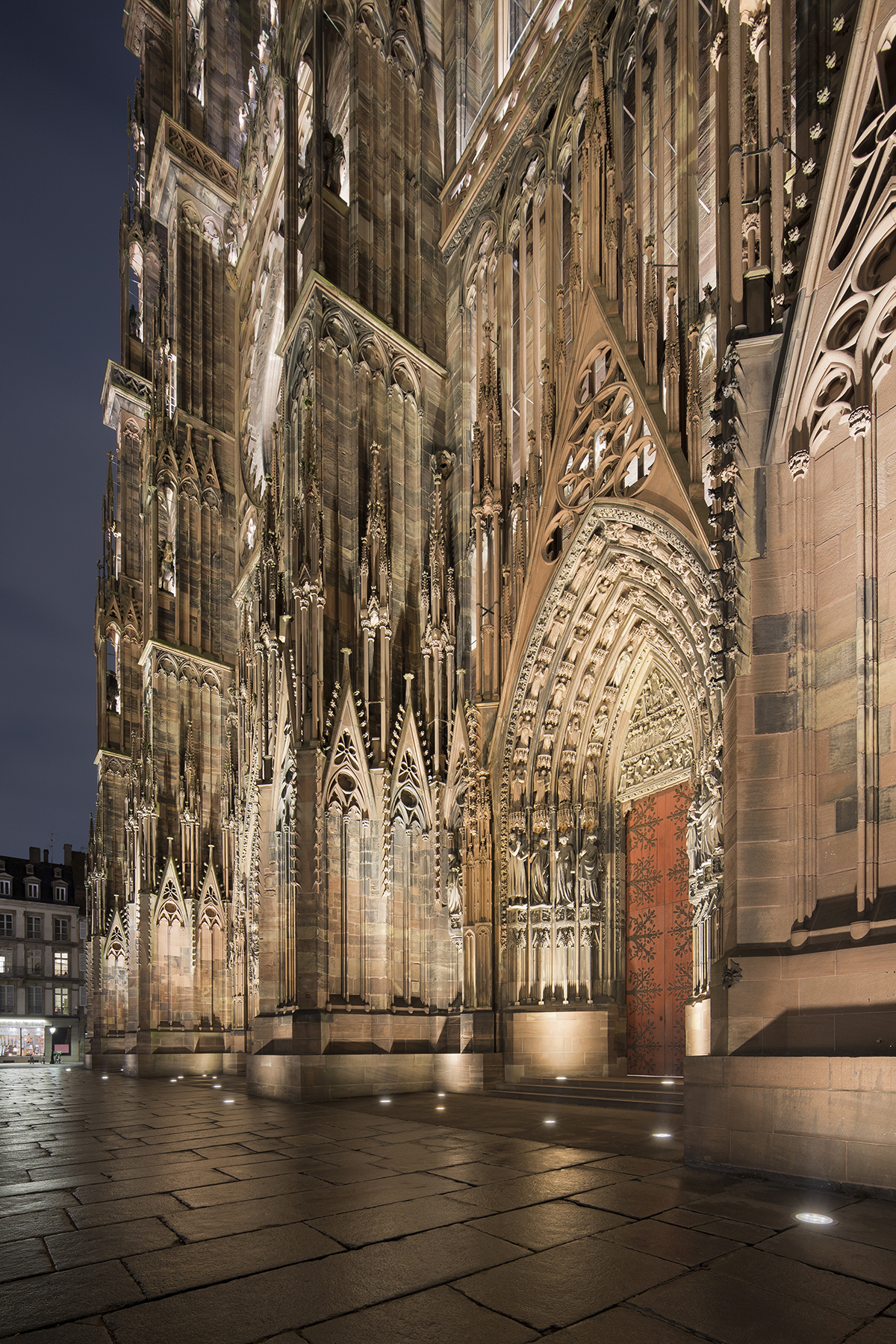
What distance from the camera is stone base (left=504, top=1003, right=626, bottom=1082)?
39.0 ft

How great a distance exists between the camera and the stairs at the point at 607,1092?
9.39m

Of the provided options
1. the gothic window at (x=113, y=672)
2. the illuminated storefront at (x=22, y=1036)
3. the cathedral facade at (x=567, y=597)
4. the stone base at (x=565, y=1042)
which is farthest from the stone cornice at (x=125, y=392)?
the illuminated storefront at (x=22, y=1036)

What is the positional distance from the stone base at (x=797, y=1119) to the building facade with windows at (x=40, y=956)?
48716 millimetres

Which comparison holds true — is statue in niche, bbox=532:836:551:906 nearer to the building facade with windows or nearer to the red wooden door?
the red wooden door

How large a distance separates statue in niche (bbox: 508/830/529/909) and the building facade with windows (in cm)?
4249

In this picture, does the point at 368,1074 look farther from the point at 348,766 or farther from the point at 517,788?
the point at 517,788

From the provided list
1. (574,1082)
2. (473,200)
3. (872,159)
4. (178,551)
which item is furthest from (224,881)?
(872,159)

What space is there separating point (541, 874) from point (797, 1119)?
24.6 ft

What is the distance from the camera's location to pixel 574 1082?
11.1 m

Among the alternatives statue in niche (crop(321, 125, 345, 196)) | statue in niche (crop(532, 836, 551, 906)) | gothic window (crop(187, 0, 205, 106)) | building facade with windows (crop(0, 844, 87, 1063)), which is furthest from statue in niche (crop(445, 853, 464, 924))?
building facade with windows (crop(0, 844, 87, 1063))

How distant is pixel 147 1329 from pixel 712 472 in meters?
6.34

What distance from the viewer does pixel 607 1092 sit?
1019cm

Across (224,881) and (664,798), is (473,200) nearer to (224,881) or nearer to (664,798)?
(664,798)

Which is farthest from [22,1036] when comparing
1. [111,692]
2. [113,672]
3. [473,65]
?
[473,65]
